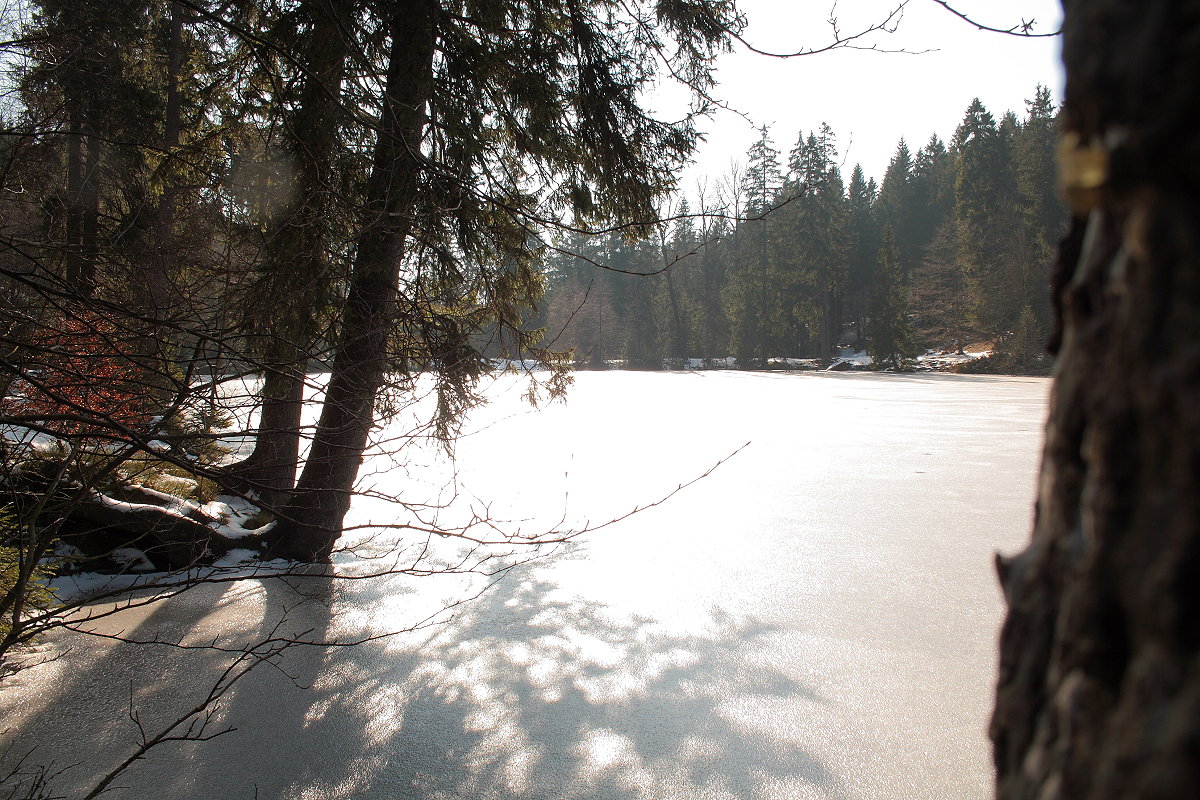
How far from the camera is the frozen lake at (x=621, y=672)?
259cm

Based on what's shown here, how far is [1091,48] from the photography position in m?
0.41

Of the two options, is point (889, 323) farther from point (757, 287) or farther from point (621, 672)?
point (621, 672)

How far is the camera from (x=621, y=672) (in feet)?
10.9

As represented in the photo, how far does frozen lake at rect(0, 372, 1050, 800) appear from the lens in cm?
259

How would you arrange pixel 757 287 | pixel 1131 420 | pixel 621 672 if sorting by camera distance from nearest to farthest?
pixel 1131 420 < pixel 621 672 < pixel 757 287

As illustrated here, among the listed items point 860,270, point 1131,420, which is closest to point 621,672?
point 1131,420

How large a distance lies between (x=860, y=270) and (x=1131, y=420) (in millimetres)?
47236

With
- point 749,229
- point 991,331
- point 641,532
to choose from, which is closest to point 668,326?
point 749,229

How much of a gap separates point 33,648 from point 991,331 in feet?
110

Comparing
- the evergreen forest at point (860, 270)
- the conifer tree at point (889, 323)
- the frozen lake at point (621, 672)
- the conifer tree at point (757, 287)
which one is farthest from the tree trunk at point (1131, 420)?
the conifer tree at point (757, 287)

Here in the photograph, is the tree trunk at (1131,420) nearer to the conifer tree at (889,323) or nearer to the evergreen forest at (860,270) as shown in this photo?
the evergreen forest at (860,270)

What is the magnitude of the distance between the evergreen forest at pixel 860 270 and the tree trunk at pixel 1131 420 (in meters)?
25.9

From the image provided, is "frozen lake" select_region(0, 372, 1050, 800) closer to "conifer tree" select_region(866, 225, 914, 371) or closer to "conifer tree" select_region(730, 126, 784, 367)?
"conifer tree" select_region(866, 225, 914, 371)

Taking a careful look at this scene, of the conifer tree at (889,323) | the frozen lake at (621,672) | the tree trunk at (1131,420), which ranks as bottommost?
the frozen lake at (621,672)
